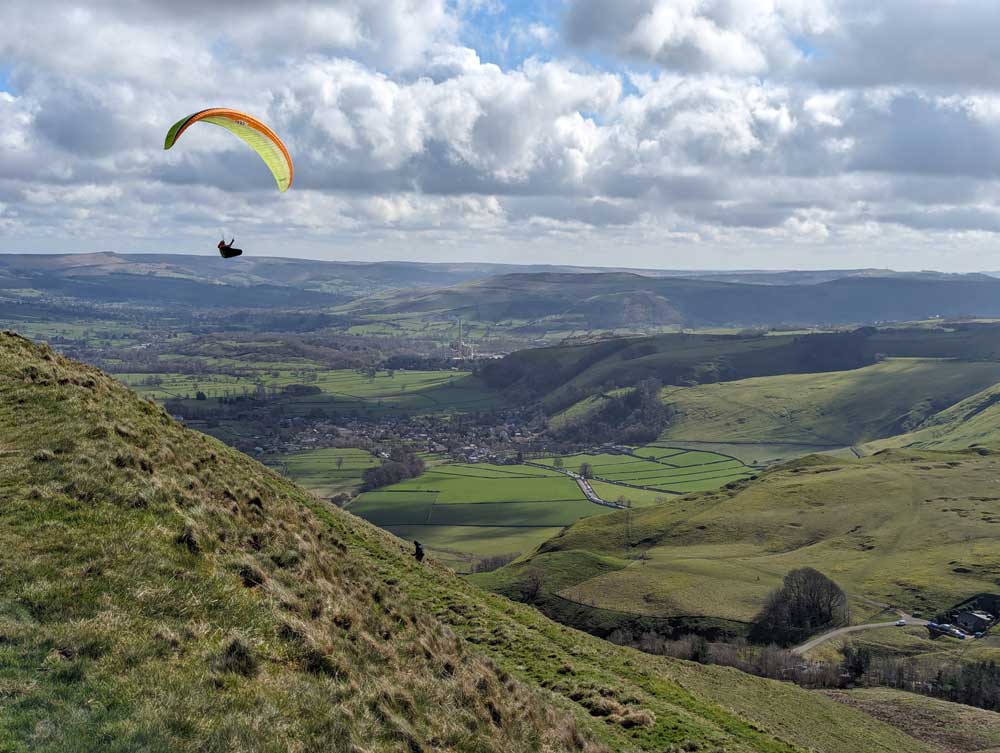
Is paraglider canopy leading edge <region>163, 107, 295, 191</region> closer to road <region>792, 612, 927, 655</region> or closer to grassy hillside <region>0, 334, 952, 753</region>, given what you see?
grassy hillside <region>0, 334, 952, 753</region>

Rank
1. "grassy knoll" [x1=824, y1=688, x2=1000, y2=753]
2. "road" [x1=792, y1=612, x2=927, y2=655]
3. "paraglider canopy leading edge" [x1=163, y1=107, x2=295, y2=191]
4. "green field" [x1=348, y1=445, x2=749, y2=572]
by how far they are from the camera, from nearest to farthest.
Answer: "paraglider canopy leading edge" [x1=163, y1=107, x2=295, y2=191] < "grassy knoll" [x1=824, y1=688, x2=1000, y2=753] < "road" [x1=792, y1=612, x2=927, y2=655] < "green field" [x1=348, y1=445, x2=749, y2=572]

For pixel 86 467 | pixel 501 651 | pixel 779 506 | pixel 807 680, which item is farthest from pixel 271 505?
pixel 779 506

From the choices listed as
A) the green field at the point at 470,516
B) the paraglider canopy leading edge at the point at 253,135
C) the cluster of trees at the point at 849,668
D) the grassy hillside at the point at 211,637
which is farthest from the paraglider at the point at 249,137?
the green field at the point at 470,516

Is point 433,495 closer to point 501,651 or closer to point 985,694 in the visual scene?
point 985,694

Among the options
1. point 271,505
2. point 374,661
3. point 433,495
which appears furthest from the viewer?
point 433,495

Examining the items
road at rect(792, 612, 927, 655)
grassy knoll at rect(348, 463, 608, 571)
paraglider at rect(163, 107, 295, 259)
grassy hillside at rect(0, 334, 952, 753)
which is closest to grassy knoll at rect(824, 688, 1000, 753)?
grassy hillside at rect(0, 334, 952, 753)

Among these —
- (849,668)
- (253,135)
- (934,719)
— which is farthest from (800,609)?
(253,135)

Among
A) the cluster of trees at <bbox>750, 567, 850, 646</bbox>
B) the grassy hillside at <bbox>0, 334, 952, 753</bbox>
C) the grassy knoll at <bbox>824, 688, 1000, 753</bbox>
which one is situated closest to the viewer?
the grassy hillside at <bbox>0, 334, 952, 753</bbox>
